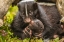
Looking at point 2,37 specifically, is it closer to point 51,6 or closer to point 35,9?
point 35,9

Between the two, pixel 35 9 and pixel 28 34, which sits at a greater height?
pixel 35 9

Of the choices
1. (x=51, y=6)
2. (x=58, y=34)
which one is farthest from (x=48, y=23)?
(x=51, y=6)

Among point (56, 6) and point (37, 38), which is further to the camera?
point (56, 6)

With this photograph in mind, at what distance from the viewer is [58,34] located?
32.3 feet

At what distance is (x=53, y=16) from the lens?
33.6ft

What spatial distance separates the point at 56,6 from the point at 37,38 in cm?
169

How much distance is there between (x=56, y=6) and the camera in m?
10.7

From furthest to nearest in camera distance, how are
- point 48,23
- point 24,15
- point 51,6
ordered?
point 51,6 < point 48,23 < point 24,15

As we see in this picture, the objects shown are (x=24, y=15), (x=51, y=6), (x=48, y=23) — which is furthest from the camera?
(x=51, y=6)

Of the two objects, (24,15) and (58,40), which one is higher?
(24,15)

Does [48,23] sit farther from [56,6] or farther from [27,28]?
[56,6]

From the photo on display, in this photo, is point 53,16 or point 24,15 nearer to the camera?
point 24,15

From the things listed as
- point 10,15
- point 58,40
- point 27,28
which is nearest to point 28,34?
point 27,28

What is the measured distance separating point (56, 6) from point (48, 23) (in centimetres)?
121
